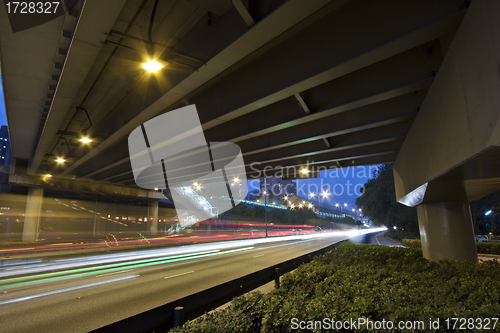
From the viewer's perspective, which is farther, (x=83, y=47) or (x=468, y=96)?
(x=83, y=47)

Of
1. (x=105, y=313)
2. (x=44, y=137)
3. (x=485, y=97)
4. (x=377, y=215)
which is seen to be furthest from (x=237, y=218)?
(x=485, y=97)

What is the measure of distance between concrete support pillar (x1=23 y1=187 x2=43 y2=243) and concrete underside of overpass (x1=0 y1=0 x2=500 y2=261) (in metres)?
22.6

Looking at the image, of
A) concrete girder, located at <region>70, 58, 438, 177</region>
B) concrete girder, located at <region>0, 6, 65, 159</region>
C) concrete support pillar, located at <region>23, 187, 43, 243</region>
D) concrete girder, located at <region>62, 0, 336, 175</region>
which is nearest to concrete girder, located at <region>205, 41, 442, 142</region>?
concrete girder, located at <region>70, 58, 438, 177</region>

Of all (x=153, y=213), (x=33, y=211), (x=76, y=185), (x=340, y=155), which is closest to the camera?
(x=340, y=155)

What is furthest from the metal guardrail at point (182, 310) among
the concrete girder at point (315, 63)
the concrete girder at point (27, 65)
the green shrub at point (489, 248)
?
the green shrub at point (489, 248)

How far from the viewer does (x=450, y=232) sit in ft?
38.4

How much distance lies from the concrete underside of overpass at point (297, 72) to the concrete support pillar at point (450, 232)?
2.0 inches

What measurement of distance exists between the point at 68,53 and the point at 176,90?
2.71m

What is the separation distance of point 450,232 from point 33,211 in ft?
121

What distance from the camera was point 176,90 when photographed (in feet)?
26.8

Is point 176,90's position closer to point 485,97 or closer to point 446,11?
point 446,11

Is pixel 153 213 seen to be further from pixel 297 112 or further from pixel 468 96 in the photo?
pixel 468 96

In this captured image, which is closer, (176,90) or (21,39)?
(21,39)

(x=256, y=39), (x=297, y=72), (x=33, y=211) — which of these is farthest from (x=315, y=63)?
(x=33, y=211)
